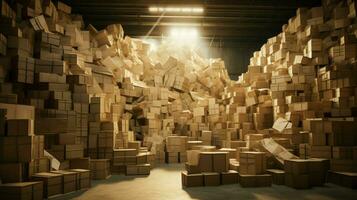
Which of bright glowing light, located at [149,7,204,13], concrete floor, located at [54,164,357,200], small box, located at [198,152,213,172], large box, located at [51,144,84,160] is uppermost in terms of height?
bright glowing light, located at [149,7,204,13]

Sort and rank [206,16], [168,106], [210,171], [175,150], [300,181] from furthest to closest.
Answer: [206,16]
[168,106]
[175,150]
[210,171]
[300,181]

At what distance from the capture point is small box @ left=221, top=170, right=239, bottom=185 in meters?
8.32

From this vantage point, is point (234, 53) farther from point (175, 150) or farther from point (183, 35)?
point (175, 150)

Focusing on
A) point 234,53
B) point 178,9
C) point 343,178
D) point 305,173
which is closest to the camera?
point 305,173

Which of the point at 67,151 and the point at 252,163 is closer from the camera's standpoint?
the point at 252,163

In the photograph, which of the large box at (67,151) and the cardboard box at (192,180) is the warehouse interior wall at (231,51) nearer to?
the large box at (67,151)

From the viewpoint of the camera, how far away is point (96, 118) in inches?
413

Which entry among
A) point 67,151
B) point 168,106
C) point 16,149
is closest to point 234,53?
point 168,106

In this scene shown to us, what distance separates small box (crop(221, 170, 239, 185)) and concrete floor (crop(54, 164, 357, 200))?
204 millimetres

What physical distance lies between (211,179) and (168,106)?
28.3 ft

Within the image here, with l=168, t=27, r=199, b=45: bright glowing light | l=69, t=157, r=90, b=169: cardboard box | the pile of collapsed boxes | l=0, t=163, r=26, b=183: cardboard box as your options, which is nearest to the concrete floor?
the pile of collapsed boxes

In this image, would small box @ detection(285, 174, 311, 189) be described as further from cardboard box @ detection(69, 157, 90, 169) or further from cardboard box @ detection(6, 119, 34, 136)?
cardboard box @ detection(6, 119, 34, 136)

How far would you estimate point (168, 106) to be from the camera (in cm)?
1652

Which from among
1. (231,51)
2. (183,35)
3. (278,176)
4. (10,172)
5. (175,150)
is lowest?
(278,176)
